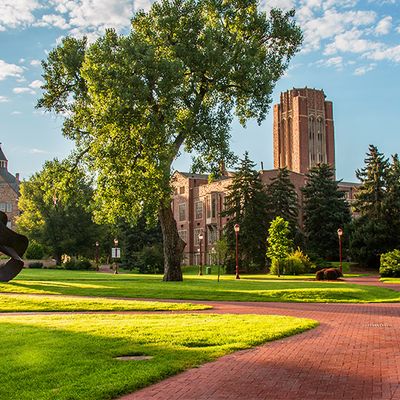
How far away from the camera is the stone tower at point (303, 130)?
123750 millimetres

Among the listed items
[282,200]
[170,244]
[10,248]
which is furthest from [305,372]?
[282,200]

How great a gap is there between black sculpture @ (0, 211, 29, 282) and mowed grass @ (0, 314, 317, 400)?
1.18m

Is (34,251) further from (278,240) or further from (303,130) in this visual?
(303,130)

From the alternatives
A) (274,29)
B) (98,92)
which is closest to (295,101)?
(274,29)

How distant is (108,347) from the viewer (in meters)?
9.69

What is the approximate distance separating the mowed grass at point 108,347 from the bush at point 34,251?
62.2m

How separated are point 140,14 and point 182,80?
19.6 feet

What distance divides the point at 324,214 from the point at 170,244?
30.4m

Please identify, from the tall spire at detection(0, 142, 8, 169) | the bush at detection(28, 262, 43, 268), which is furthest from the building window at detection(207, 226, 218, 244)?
the tall spire at detection(0, 142, 8, 169)

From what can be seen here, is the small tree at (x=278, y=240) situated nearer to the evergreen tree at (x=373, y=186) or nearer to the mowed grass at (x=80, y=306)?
the evergreen tree at (x=373, y=186)

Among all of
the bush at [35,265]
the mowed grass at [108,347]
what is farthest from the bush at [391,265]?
the bush at [35,265]

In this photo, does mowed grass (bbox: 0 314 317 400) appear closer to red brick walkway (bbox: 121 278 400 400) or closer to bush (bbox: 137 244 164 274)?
red brick walkway (bbox: 121 278 400 400)

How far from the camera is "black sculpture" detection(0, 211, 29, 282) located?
13.2 metres

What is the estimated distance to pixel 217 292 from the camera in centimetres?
2447
